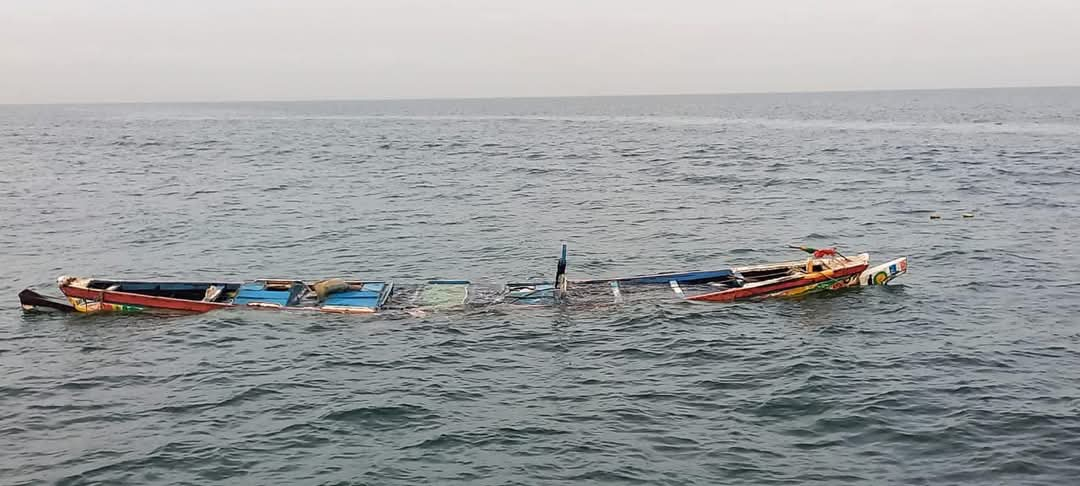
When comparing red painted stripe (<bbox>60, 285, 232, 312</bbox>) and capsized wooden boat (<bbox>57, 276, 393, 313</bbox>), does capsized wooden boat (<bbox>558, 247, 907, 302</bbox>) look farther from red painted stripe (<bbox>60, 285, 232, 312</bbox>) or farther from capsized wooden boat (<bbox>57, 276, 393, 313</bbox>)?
red painted stripe (<bbox>60, 285, 232, 312</bbox>)

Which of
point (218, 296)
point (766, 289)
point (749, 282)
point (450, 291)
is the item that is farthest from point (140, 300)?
point (766, 289)

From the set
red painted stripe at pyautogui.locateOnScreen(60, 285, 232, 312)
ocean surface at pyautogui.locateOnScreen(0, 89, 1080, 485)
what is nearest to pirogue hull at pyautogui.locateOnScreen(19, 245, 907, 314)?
red painted stripe at pyautogui.locateOnScreen(60, 285, 232, 312)

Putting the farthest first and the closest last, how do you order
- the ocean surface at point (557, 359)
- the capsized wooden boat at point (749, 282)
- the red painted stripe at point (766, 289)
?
1. the capsized wooden boat at point (749, 282)
2. the red painted stripe at point (766, 289)
3. the ocean surface at point (557, 359)

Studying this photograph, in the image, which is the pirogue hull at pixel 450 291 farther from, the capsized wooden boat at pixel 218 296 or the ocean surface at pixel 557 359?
the ocean surface at pixel 557 359

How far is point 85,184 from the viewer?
56.1m

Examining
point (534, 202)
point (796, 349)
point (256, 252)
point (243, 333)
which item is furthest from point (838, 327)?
point (534, 202)

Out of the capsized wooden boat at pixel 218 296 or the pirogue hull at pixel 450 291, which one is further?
the pirogue hull at pixel 450 291

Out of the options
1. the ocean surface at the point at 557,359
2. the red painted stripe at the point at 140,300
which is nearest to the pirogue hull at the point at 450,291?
the red painted stripe at the point at 140,300

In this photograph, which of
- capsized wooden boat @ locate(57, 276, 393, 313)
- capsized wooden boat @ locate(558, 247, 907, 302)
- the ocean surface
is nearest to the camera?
the ocean surface

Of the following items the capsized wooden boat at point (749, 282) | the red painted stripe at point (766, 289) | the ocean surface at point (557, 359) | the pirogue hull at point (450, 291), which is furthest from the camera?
the capsized wooden boat at point (749, 282)

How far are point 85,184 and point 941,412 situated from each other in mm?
55661

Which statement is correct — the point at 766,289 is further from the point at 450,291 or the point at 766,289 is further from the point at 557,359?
the point at 450,291

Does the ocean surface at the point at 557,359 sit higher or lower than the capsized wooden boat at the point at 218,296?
lower

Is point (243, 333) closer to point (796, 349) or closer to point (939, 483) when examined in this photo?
point (796, 349)
